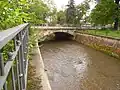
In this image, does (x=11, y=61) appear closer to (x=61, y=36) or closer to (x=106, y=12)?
(x=106, y=12)

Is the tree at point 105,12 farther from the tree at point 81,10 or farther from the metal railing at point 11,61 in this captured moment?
the metal railing at point 11,61

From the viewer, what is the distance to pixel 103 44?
2062 cm

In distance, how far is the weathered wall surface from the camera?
57.2 feet

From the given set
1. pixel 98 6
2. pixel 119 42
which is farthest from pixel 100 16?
pixel 119 42

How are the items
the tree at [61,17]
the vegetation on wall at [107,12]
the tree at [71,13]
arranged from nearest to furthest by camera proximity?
the vegetation on wall at [107,12], the tree at [71,13], the tree at [61,17]

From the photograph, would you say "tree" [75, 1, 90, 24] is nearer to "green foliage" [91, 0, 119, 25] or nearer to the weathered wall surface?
"green foliage" [91, 0, 119, 25]

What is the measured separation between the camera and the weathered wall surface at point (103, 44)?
57.2 ft

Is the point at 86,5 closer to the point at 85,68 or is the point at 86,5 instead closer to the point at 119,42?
the point at 119,42

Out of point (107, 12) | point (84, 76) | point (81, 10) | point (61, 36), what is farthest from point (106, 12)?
point (81, 10)

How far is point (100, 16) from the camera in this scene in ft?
86.6

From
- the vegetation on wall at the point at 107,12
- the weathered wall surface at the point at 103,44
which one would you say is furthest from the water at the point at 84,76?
the vegetation on wall at the point at 107,12

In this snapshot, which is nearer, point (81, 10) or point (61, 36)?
point (61, 36)

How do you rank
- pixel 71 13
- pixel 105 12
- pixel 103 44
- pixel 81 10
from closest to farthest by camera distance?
pixel 103 44, pixel 105 12, pixel 81 10, pixel 71 13

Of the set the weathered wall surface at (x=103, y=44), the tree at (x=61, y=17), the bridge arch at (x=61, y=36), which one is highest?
the tree at (x=61, y=17)
